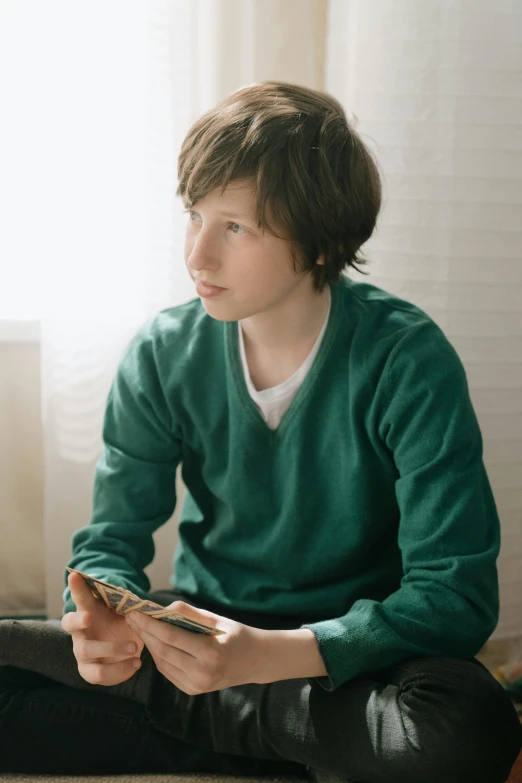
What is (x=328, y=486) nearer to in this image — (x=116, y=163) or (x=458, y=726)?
(x=458, y=726)

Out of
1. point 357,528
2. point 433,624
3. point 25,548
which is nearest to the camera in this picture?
point 433,624

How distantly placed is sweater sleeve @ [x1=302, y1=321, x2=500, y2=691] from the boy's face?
185 millimetres

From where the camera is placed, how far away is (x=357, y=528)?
120 centimetres

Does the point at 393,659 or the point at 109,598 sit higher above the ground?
the point at 109,598

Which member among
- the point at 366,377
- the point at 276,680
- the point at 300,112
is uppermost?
the point at 300,112

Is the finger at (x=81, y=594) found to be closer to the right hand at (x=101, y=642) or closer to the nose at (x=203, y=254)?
the right hand at (x=101, y=642)

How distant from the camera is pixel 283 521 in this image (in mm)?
1222

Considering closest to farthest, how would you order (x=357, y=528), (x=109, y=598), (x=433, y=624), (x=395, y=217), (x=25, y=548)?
(x=109, y=598) → (x=433, y=624) → (x=357, y=528) → (x=395, y=217) → (x=25, y=548)

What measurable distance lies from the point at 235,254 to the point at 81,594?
16.6 inches

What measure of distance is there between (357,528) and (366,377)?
20 cm

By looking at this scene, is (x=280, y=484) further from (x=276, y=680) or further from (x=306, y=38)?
(x=306, y=38)

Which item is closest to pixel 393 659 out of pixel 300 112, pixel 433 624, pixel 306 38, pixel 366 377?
pixel 433 624

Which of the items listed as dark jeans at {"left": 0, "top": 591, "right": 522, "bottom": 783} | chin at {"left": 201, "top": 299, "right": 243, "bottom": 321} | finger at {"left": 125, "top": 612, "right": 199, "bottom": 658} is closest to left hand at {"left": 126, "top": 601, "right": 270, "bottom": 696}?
finger at {"left": 125, "top": 612, "right": 199, "bottom": 658}

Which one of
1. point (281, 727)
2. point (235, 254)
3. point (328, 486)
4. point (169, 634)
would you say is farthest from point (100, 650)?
point (235, 254)
